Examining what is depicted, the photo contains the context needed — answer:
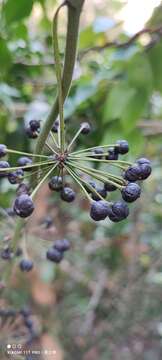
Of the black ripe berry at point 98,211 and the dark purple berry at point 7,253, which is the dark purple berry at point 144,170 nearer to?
the black ripe berry at point 98,211

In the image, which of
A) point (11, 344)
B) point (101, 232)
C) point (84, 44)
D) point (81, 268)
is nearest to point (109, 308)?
point (81, 268)

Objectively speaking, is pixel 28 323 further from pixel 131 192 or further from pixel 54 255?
pixel 131 192

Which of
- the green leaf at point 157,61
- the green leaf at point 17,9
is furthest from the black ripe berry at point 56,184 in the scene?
the green leaf at point 157,61

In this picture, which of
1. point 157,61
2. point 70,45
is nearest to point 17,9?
point 157,61

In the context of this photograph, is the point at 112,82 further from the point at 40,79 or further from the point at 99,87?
the point at 40,79

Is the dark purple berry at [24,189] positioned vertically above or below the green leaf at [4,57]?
below

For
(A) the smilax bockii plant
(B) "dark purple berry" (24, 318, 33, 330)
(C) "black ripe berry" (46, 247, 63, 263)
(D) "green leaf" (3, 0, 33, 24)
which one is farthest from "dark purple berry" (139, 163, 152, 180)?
(B) "dark purple berry" (24, 318, 33, 330)
